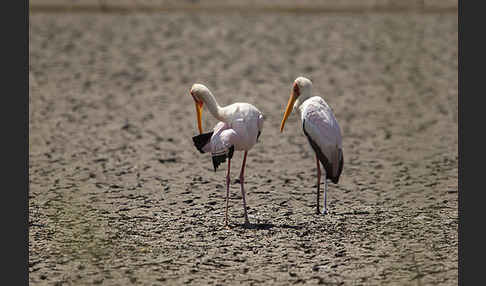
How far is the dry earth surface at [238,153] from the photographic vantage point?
4.82 meters

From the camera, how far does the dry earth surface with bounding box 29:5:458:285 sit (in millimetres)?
4820

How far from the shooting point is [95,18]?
1213 cm

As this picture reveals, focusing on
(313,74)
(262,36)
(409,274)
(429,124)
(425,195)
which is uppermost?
(262,36)

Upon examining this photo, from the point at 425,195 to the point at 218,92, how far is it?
3.54 m

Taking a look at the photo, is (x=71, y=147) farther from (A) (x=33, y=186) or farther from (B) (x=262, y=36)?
(B) (x=262, y=36)

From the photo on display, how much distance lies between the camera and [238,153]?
23.9 ft

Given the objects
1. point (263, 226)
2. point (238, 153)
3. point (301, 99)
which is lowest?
point (263, 226)

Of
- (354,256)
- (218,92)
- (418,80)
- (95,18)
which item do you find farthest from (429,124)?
(95,18)

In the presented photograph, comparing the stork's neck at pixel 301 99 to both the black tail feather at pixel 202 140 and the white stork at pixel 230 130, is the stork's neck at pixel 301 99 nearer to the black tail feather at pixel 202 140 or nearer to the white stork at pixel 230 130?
the white stork at pixel 230 130

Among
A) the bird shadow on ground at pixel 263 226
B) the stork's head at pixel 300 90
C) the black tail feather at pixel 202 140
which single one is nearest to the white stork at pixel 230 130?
the black tail feather at pixel 202 140

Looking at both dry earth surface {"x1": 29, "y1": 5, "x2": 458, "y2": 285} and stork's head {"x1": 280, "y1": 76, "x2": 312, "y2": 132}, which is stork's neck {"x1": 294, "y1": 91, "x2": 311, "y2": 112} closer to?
stork's head {"x1": 280, "y1": 76, "x2": 312, "y2": 132}

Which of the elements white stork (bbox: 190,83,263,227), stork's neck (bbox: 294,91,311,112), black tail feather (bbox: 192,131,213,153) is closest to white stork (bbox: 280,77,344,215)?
stork's neck (bbox: 294,91,311,112)

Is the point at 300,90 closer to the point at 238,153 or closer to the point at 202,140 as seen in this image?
the point at 202,140

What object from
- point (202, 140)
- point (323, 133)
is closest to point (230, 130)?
point (202, 140)
